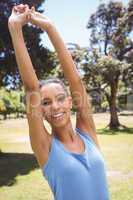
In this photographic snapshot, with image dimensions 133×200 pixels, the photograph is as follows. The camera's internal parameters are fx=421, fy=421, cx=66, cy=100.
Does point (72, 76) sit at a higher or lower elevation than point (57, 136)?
higher

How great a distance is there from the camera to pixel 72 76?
280 centimetres

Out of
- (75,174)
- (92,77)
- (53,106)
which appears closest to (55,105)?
(53,106)

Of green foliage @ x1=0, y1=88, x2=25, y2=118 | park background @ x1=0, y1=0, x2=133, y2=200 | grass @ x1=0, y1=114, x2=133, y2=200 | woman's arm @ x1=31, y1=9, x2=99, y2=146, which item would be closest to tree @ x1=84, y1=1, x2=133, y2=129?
park background @ x1=0, y1=0, x2=133, y2=200

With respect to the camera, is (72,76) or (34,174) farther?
(34,174)

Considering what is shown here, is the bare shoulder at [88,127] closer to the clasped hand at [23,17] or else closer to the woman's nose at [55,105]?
the woman's nose at [55,105]

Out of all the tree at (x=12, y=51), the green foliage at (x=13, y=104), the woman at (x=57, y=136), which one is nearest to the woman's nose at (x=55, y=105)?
the woman at (x=57, y=136)

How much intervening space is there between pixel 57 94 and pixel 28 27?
14050mm

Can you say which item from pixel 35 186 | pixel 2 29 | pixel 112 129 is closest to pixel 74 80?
pixel 35 186

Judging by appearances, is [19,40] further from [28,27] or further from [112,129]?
[112,129]

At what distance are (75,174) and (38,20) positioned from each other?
970 mm

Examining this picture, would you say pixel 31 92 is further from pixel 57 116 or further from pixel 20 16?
pixel 20 16

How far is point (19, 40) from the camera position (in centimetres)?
249

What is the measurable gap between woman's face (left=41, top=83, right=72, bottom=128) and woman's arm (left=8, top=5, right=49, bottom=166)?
0.05m

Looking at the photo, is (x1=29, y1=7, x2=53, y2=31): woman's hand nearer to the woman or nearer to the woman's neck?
the woman
